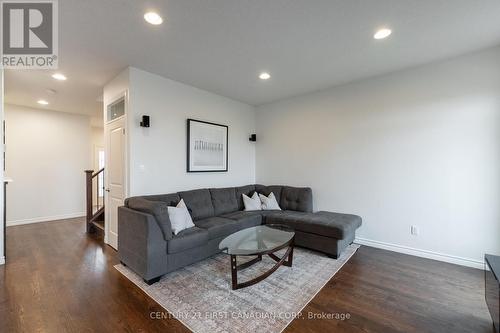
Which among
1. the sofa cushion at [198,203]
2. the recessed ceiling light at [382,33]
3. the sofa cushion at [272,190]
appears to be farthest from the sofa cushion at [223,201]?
the recessed ceiling light at [382,33]

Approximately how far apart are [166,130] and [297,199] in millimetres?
2587

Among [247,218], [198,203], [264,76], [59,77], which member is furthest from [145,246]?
[59,77]

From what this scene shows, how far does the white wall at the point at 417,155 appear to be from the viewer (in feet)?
8.97

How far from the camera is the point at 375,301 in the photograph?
6.90 ft

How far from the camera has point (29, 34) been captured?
2297 mm

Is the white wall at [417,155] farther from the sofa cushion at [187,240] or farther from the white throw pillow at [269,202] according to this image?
the sofa cushion at [187,240]

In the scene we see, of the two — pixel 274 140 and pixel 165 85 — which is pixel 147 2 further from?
pixel 274 140

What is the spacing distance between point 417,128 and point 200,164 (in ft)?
11.4

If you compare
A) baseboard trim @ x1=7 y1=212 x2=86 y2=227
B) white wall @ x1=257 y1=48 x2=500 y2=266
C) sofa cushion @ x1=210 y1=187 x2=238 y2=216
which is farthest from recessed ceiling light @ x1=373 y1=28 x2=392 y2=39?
baseboard trim @ x1=7 y1=212 x2=86 y2=227

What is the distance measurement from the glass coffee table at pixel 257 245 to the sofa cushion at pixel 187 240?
0.34 metres

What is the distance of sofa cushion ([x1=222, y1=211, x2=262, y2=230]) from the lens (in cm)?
340

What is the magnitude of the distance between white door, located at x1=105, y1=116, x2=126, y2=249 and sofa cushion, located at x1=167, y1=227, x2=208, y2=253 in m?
1.25

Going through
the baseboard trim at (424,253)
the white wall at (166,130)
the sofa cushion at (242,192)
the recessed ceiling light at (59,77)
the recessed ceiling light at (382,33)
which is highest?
the recessed ceiling light at (382,33)

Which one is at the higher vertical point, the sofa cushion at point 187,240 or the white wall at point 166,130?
the white wall at point 166,130
